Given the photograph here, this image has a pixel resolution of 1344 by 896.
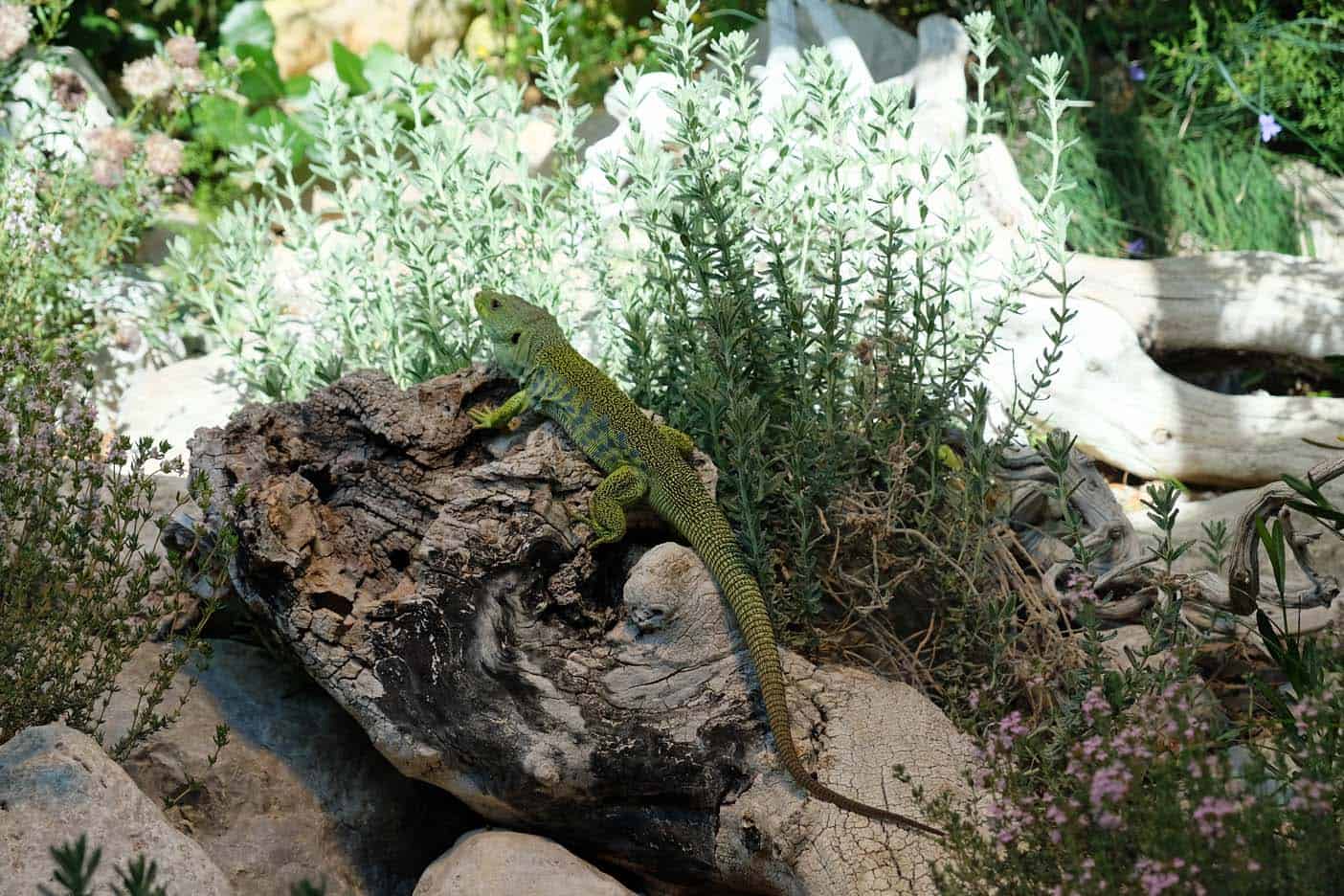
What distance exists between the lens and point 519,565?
3.79m

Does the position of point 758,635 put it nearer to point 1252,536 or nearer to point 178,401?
point 1252,536

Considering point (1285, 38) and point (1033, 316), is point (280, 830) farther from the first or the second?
point (1285, 38)


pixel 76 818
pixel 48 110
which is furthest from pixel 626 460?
pixel 48 110

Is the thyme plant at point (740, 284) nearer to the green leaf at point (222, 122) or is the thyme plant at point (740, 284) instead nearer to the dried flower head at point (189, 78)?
the dried flower head at point (189, 78)

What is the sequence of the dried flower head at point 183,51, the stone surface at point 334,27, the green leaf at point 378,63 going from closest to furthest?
1. the dried flower head at point 183,51
2. the green leaf at point 378,63
3. the stone surface at point 334,27

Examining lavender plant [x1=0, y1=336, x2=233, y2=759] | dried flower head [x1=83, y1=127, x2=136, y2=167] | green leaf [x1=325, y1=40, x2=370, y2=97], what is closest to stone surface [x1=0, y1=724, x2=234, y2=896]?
lavender plant [x1=0, y1=336, x2=233, y2=759]

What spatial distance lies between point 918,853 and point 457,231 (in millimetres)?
3077

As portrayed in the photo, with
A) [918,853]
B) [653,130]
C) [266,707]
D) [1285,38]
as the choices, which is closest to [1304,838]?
[918,853]

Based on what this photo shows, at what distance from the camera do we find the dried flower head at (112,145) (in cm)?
691

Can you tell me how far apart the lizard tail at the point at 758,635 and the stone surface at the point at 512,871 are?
686 millimetres

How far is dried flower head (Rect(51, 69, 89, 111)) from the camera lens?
25.8ft

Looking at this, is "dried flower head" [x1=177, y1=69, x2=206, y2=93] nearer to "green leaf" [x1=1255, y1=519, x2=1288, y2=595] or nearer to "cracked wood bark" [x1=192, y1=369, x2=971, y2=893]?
"cracked wood bark" [x1=192, y1=369, x2=971, y2=893]

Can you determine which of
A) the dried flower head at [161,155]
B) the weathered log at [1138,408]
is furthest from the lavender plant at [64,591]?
the weathered log at [1138,408]

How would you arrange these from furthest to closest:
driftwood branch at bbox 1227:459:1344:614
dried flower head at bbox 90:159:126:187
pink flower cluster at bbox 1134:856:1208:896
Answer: dried flower head at bbox 90:159:126:187 → driftwood branch at bbox 1227:459:1344:614 → pink flower cluster at bbox 1134:856:1208:896
